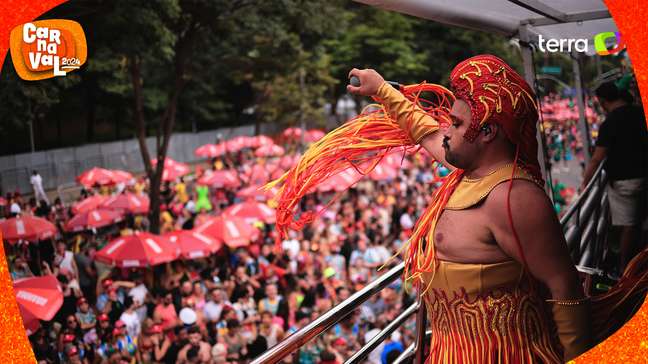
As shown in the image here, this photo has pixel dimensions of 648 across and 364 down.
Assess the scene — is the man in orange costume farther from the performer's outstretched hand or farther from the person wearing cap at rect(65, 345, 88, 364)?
the person wearing cap at rect(65, 345, 88, 364)

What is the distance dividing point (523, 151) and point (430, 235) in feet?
1.15

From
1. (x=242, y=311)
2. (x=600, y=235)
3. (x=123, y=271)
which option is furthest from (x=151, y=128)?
(x=600, y=235)

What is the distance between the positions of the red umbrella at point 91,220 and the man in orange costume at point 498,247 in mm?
10778

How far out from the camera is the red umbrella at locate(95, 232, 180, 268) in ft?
30.9

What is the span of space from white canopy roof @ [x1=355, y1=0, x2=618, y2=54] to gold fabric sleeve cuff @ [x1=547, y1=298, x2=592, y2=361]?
1.09 m

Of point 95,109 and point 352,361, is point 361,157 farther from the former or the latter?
point 95,109

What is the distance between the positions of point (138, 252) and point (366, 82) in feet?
25.9

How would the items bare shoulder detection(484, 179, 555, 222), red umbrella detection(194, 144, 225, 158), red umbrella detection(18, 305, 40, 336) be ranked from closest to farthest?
bare shoulder detection(484, 179, 555, 222)
red umbrella detection(18, 305, 40, 336)
red umbrella detection(194, 144, 225, 158)

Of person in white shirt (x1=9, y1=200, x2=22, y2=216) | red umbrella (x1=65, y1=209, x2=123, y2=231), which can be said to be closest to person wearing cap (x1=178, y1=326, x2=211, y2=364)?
red umbrella (x1=65, y1=209, x2=123, y2=231)

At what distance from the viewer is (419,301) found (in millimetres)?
2709

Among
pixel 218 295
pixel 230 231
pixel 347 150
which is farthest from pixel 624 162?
pixel 230 231

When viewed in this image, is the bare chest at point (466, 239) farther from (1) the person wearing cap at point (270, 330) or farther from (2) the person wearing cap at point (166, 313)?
(2) the person wearing cap at point (166, 313)

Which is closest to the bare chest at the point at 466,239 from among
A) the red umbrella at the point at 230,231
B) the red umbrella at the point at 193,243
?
the red umbrella at the point at 193,243

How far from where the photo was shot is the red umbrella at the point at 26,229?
9.27 metres
